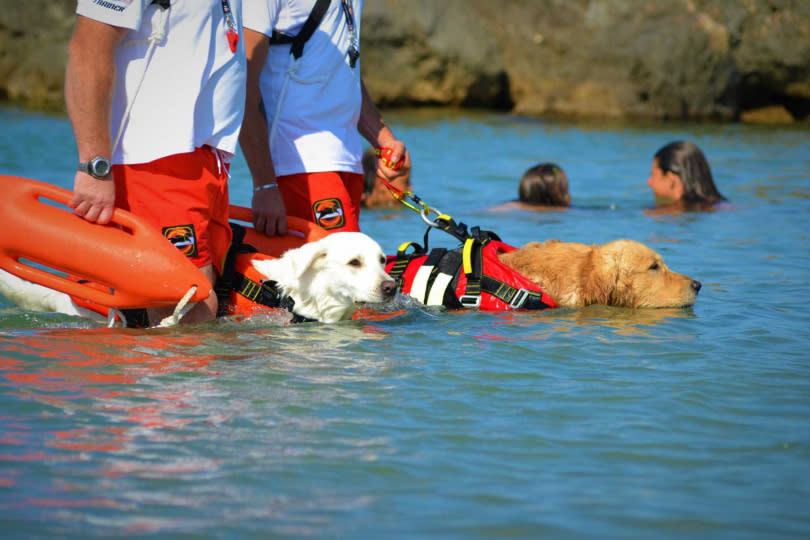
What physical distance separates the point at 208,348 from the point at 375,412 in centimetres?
128

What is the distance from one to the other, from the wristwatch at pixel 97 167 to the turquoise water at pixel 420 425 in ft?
3.21

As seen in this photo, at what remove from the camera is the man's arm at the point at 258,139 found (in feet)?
17.3

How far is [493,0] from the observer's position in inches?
995

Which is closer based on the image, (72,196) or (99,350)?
(72,196)

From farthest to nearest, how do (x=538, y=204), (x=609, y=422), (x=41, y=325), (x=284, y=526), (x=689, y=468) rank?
1. (x=538, y=204)
2. (x=41, y=325)
3. (x=609, y=422)
4. (x=689, y=468)
5. (x=284, y=526)

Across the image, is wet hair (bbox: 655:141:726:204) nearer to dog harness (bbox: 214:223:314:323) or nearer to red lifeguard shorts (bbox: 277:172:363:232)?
red lifeguard shorts (bbox: 277:172:363:232)

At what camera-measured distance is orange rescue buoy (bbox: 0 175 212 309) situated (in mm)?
4621

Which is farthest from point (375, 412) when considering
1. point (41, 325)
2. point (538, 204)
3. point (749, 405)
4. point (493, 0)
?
point (493, 0)

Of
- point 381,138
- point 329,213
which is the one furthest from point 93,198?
point 381,138

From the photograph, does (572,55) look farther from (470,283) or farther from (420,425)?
(420,425)

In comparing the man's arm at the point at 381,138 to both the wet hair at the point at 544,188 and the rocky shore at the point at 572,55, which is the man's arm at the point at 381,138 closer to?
the wet hair at the point at 544,188

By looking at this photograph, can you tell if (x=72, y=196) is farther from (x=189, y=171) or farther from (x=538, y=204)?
(x=538, y=204)

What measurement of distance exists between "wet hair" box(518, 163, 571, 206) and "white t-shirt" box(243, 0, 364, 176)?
5.67 metres

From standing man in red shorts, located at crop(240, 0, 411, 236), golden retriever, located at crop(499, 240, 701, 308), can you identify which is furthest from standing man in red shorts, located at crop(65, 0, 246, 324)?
golden retriever, located at crop(499, 240, 701, 308)
